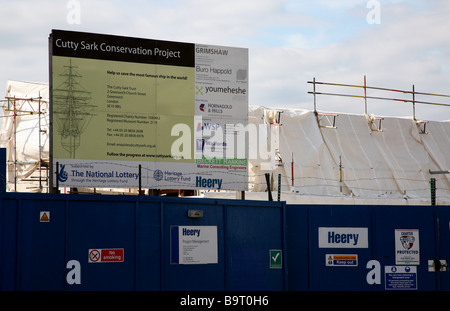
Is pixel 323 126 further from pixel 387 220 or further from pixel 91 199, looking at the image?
pixel 91 199

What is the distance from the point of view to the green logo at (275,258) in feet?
48.6

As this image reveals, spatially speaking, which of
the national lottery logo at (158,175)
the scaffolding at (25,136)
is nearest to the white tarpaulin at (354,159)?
the scaffolding at (25,136)

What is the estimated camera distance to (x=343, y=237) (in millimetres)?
15148

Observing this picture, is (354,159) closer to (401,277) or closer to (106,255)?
(401,277)

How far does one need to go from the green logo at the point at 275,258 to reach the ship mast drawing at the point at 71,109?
546 centimetres

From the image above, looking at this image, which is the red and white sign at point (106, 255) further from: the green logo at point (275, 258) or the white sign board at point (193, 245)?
the green logo at point (275, 258)

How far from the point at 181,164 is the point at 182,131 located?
0.85 m

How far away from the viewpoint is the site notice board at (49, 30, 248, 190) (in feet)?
54.6

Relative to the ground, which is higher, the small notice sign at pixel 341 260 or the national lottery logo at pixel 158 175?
the national lottery logo at pixel 158 175

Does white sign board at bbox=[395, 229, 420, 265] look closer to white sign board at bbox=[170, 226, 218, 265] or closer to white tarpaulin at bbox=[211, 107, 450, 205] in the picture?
white sign board at bbox=[170, 226, 218, 265]

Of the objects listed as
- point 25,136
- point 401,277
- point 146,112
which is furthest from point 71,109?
point 25,136
